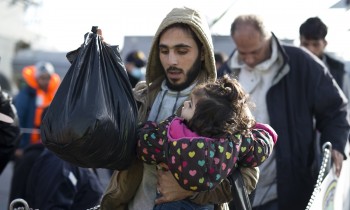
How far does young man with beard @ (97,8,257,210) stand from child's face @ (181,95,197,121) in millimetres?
256

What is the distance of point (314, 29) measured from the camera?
5871 mm

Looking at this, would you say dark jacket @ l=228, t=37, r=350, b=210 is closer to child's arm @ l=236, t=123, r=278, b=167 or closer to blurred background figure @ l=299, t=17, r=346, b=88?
blurred background figure @ l=299, t=17, r=346, b=88

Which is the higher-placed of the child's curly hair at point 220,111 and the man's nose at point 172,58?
the man's nose at point 172,58

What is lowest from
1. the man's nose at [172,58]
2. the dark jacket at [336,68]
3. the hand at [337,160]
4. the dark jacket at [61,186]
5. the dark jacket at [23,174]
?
the dark jacket at [23,174]

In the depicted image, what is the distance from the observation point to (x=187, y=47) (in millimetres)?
3156

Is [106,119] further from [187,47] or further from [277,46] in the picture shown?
[277,46]

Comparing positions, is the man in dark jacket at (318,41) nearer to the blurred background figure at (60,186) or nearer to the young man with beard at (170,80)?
the blurred background figure at (60,186)

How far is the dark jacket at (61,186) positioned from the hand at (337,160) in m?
1.53

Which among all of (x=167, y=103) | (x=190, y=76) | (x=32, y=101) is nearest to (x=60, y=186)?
(x=167, y=103)

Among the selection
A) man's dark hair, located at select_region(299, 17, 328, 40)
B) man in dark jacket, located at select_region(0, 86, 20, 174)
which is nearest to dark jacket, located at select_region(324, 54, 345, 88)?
man's dark hair, located at select_region(299, 17, 328, 40)

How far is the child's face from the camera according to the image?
280 centimetres

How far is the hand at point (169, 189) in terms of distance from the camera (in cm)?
293

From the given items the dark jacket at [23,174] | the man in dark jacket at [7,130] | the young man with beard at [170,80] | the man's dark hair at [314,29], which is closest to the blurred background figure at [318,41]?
the man's dark hair at [314,29]

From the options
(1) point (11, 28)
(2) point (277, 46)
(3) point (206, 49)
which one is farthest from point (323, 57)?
(1) point (11, 28)
